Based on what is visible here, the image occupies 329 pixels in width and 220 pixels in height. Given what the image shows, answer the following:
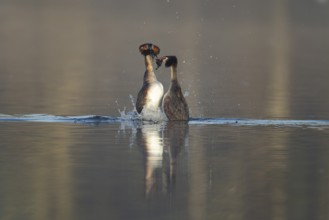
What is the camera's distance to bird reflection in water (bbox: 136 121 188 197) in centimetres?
1193

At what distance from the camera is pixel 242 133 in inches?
642

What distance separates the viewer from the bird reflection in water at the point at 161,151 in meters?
11.9

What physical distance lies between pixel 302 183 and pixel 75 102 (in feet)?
30.5

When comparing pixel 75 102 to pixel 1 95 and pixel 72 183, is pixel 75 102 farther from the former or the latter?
pixel 72 183

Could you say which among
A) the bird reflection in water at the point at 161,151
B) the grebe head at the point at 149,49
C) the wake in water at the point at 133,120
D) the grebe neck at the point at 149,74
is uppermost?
the grebe head at the point at 149,49

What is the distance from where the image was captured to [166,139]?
15.5m

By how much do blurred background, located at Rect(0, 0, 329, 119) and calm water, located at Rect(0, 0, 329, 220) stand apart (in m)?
0.06

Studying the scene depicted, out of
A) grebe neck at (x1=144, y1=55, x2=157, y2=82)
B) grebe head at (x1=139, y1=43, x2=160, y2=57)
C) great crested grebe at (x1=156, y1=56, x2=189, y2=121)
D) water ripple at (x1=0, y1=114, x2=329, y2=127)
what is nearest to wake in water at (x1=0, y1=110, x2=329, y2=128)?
water ripple at (x1=0, y1=114, x2=329, y2=127)

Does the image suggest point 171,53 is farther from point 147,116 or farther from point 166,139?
point 166,139

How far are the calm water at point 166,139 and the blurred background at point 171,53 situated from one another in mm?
58

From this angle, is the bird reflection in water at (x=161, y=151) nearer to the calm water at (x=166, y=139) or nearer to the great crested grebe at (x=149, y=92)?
the calm water at (x=166, y=139)

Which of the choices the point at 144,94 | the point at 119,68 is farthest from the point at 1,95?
the point at 119,68

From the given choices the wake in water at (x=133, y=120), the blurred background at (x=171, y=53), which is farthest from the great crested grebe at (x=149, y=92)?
the blurred background at (x=171, y=53)

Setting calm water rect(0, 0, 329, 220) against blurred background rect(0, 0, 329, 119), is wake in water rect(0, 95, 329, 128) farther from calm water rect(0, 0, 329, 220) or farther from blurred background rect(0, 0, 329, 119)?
blurred background rect(0, 0, 329, 119)
